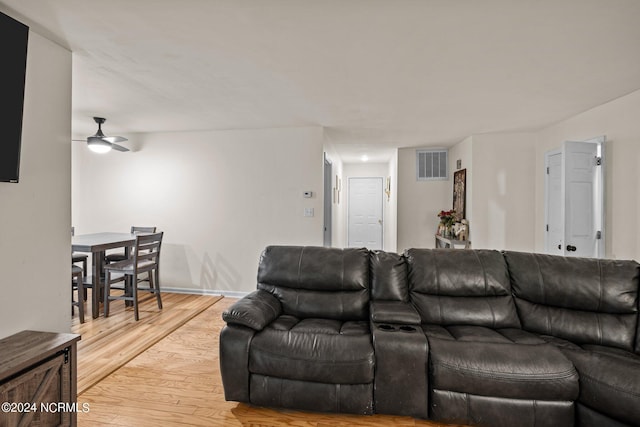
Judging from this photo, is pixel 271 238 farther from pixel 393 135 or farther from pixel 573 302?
pixel 573 302

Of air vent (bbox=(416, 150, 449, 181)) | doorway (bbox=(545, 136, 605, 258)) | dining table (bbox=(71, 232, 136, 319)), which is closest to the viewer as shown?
doorway (bbox=(545, 136, 605, 258))

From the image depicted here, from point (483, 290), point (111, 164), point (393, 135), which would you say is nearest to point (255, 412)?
point (483, 290)

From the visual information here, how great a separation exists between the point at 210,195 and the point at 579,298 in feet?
14.2

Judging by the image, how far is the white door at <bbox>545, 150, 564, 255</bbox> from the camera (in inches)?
147

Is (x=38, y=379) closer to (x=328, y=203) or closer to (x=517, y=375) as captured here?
(x=517, y=375)

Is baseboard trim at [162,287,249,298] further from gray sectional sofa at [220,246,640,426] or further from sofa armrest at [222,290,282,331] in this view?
sofa armrest at [222,290,282,331]

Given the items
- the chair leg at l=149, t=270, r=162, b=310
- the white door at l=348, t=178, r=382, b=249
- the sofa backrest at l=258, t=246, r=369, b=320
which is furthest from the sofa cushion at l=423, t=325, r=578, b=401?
the white door at l=348, t=178, r=382, b=249

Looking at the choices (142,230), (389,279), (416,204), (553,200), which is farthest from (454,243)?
→ (142,230)

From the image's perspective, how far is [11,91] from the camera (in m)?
1.71

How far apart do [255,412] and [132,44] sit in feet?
8.55

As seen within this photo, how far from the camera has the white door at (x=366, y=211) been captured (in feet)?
26.0

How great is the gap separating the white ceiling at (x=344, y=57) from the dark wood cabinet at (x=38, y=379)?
75.0 inches

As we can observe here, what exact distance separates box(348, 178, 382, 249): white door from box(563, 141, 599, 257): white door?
478cm

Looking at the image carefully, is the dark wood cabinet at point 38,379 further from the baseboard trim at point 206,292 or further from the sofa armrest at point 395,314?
the baseboard trim at point 206,292
